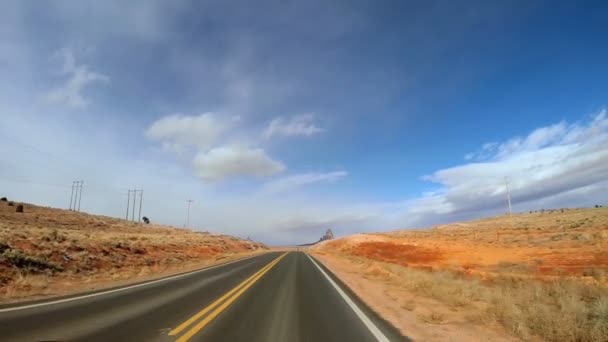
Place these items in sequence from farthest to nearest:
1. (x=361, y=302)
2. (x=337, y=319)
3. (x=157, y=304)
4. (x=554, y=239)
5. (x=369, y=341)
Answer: (x=554, y=239), (x=361, y=302), (x=157, y=304), (x=337, y=319), (x=369, y=341)

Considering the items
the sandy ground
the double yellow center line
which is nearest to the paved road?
the double yellow center line

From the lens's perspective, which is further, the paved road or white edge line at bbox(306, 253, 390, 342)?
white edge line at bbox(306, 253, 390, 342)

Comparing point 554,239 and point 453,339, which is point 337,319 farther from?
point 554,239

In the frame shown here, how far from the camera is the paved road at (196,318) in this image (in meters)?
6.78

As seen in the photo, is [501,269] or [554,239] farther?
[554,239]

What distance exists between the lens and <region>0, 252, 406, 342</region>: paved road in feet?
22.2

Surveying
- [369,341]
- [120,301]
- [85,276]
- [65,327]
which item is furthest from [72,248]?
[369,341]

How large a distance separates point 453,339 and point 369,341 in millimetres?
1684

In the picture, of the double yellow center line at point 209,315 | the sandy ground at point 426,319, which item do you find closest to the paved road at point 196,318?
the double yellow center line at point 209,315

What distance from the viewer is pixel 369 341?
21.7 ft

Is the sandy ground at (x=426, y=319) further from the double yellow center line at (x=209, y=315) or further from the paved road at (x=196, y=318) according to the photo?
the double yellow center line at (x=209, y=315)

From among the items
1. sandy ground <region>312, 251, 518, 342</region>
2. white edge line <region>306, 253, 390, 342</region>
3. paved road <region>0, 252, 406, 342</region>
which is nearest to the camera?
paved road <region>0, 252, 406, 342</region>

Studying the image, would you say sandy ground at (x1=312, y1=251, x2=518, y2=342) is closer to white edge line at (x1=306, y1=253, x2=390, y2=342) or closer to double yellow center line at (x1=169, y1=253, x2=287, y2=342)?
white edge line at (x1=306, y1=253, x2=390, y2=342)

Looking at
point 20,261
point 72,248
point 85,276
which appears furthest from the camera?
point 72,248
